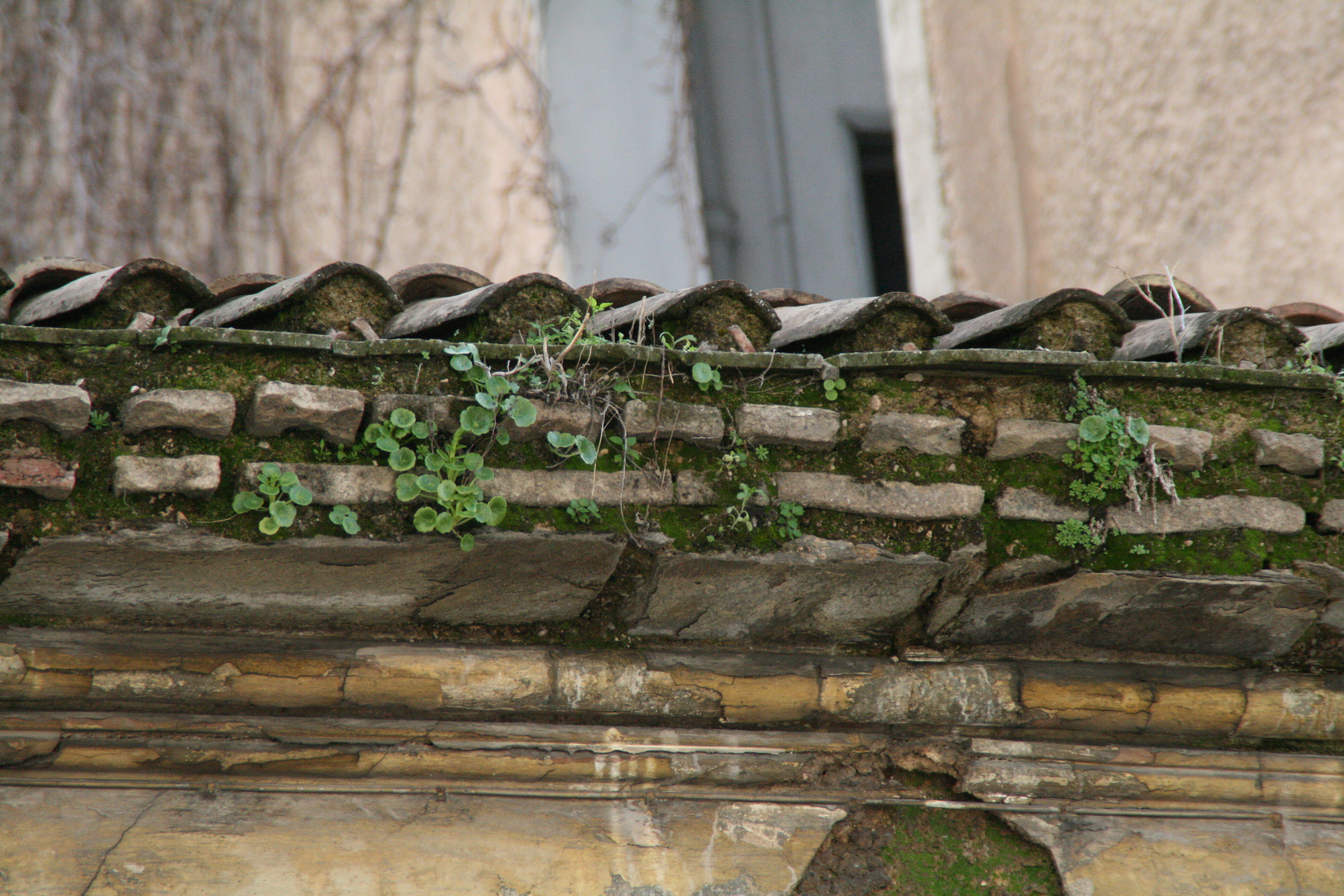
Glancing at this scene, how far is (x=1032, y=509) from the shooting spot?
1.87 meters

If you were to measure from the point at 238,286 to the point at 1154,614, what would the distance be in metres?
1.88

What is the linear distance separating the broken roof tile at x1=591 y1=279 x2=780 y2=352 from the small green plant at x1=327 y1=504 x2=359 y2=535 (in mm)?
560

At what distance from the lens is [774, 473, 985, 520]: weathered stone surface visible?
1.81 metres

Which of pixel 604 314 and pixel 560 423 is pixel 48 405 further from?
pixel 604 314

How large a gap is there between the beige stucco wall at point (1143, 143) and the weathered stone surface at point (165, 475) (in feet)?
11.1

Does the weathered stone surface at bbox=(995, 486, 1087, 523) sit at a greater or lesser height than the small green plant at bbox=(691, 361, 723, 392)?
lesser

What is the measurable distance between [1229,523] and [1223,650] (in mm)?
302

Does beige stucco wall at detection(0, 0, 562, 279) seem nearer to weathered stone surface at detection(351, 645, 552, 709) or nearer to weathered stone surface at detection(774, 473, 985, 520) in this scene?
weathered stone surface at detection(351, 645, 552, 709)

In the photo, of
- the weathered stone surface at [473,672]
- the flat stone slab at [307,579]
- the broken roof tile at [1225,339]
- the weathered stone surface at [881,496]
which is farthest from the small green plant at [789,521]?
the broken roof tile at [1225,339]

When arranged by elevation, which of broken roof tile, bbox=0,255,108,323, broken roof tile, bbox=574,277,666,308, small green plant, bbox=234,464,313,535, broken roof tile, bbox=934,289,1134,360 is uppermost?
broken roof tile, bbox=0,255,108,323

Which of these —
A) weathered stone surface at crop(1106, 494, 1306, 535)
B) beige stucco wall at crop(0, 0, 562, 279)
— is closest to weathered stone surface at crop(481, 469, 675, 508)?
weathered stone surface at crop(1106, 494, 1306, 535)

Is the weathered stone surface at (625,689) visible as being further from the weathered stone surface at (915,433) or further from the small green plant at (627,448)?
the weathered stone surface at (915,433)

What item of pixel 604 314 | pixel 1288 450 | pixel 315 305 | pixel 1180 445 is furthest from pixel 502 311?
pixel 1288 450

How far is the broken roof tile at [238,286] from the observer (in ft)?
6.43
